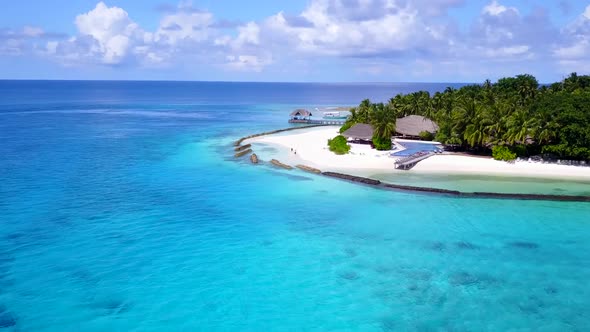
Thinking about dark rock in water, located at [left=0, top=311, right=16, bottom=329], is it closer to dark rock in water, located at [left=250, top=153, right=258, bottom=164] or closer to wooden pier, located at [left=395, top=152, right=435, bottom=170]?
dark rock in water, located at [left=250, top=153, right=258, bottom=164]

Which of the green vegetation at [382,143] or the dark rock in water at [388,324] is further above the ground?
the green vegetation at [382,143]

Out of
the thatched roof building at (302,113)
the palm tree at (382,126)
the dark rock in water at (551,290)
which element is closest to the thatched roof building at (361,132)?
the palm tree at (382,126)

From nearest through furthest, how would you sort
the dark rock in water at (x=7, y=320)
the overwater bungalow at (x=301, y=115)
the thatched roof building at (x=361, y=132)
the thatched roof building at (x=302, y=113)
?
the dark rock in water at (x=7, y=320), the thatched roof building at (x=361, y=132), the thatched roof building at (x=302, y=113), the overwater bungalow at (x=301, y=115)

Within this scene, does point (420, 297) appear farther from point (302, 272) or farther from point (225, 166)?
point (225, 166)

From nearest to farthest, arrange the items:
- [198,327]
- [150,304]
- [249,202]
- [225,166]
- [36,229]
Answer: [198,327], [150,304], [36,229], [249,202], [225,166]

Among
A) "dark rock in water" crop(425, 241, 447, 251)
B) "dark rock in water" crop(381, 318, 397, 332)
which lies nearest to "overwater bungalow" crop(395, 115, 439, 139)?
"dark rock in water" crop(425, 241, 447, 251)

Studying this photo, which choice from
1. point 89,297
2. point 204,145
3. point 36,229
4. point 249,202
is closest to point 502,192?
point 249,202

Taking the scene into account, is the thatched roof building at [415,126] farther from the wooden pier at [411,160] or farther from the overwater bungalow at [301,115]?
the overwater bungalow at [301,115]
